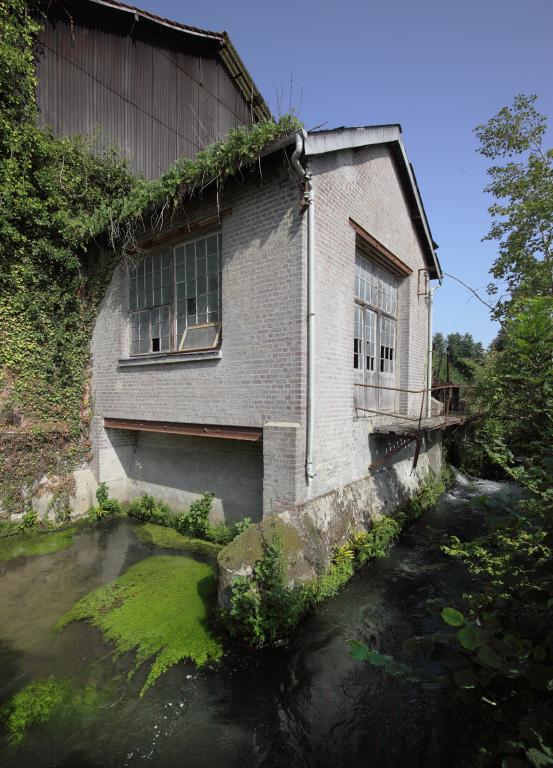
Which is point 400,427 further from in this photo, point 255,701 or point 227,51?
point 227,51

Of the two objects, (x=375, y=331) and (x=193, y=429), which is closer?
(x=193, y=429)

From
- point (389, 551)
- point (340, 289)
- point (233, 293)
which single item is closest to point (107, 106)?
point (233, 293)

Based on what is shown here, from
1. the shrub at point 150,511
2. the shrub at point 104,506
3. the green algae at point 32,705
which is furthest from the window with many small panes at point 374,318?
the green algae at point 32,705

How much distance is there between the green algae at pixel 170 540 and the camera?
677 cm

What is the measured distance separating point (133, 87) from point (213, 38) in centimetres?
383

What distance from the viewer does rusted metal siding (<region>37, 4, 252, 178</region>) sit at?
9.13 meters

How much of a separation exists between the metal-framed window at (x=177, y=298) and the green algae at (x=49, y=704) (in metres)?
4.64

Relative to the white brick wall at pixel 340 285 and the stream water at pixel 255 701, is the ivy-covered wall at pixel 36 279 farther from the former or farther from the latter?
the white brick wall at pixel 340 285

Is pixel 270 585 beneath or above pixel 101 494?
above

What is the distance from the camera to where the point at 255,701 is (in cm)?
363

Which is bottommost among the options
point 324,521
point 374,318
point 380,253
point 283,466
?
point 324,521

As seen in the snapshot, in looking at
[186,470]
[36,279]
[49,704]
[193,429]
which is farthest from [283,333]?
[36,279]

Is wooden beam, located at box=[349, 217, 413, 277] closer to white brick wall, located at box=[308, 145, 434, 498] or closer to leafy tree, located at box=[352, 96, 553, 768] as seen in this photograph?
white brick wall, located at box=[308, 145, 434, 498]

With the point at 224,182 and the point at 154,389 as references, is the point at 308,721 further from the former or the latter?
the point at 224,182
